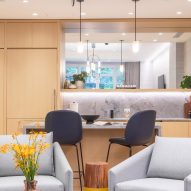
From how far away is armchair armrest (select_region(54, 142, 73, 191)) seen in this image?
12.1 ft

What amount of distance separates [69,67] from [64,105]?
854cm

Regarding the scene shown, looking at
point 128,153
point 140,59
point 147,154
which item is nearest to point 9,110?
point 128,153

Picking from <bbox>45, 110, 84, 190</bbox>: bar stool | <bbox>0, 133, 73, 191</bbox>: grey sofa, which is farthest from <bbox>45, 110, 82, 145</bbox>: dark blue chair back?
<bbox>0, 133, 73, 191</bbox>: grey sofa

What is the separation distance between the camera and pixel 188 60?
9.60 m

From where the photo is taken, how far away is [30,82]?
25.3ft

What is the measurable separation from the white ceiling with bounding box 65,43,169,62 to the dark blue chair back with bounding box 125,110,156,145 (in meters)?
6.70

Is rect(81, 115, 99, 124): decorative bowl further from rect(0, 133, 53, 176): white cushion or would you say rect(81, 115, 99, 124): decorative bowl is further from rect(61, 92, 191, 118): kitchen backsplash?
rect(61, 92, 191, 118): kitchen backsplash

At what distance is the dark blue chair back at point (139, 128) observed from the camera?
486 cm

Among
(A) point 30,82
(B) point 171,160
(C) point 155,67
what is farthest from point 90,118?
(C) point 155,67

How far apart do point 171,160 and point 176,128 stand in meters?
3.56
